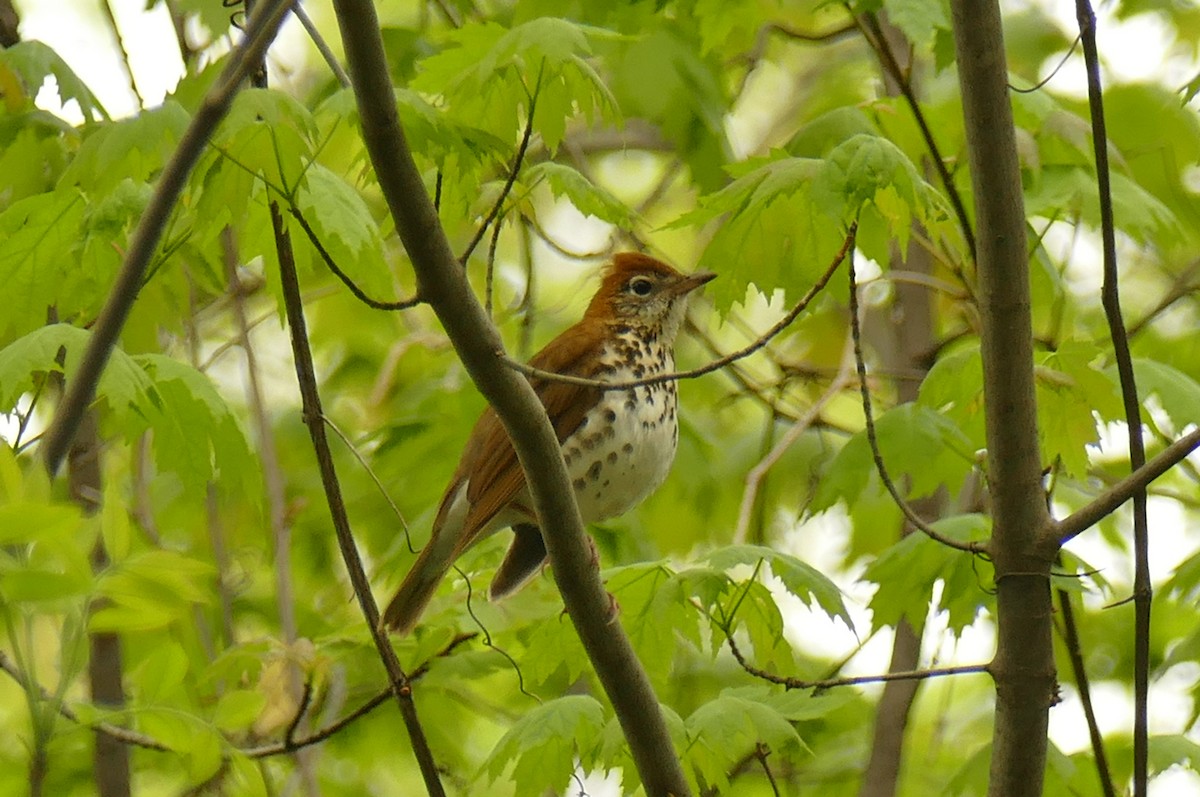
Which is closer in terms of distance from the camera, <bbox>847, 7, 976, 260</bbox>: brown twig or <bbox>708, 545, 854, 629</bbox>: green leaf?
<bbox>708, 545, 854, 629</bbox>: green leaf

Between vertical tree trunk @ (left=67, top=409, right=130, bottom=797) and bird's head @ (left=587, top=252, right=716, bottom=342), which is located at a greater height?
bird's head @ (left=587, top=252, right=716, bottom=342)

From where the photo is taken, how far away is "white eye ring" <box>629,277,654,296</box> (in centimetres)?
470

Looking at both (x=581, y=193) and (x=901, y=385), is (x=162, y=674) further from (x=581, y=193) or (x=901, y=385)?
(x=901, y=385)

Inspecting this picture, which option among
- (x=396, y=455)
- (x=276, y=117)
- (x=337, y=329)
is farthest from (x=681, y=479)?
(x=276, y=117)

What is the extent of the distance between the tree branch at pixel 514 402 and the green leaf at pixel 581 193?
24.2 inches

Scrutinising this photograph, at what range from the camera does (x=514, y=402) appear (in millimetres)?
2629

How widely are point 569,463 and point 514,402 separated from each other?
1.60m

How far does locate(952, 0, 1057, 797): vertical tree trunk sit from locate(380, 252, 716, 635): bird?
132 centimetres

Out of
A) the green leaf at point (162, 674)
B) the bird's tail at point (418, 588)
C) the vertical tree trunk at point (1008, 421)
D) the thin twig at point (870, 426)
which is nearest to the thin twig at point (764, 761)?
the vertical tree trunk at point (1008, 421)

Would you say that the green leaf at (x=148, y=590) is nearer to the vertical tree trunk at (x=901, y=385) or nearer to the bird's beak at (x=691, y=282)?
the vertical tree trunk at (x=901, y=385)

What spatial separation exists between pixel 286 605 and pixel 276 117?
1973 mm

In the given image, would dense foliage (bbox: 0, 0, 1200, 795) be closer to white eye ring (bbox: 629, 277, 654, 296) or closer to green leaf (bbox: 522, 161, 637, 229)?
green leaf (bbox: 522, 161, 637, 229)

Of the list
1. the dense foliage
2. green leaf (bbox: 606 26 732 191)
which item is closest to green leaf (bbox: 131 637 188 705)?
the dense foliage

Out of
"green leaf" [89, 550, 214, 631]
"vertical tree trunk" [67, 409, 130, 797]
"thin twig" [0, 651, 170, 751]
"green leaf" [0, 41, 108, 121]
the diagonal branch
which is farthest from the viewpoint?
"vertical tree trunk" [67, 409, 130, 797]
